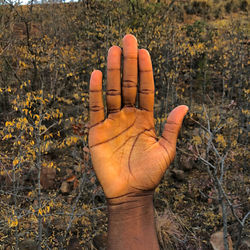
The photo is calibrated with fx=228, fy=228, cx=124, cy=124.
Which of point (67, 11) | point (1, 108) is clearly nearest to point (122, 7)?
point (67, 11)

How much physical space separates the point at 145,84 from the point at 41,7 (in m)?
12.5

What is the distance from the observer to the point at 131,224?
5.64ft

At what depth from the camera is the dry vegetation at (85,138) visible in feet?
17.8

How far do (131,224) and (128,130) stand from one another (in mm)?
749

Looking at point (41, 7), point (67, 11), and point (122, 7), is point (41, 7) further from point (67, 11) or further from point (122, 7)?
point (122, 7)

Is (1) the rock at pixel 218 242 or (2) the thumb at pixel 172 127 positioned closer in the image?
(2) the thumb at pixel 172 127

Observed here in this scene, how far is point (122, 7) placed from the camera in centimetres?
873

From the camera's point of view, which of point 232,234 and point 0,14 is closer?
point 232,234

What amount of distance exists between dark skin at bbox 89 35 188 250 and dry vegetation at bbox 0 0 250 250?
2447 millimetres

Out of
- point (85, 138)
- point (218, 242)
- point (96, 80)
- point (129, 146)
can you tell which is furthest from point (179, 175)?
point (96, 80)

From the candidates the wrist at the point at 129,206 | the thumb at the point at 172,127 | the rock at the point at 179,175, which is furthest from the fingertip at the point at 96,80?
the rock at the point at 179,175

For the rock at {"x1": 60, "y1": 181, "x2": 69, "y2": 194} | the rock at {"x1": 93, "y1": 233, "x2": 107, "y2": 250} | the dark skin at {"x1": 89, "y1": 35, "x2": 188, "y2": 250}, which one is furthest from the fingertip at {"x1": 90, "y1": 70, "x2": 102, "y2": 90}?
the rock at {"x1": 60, "y1": 181, "x2": 69, "y2": 194}

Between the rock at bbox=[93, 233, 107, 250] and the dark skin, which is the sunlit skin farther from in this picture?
the rock at bbox=[93, 233, 107, 250]

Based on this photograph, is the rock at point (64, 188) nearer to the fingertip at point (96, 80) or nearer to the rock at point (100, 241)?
the rock at point (100, 241)
